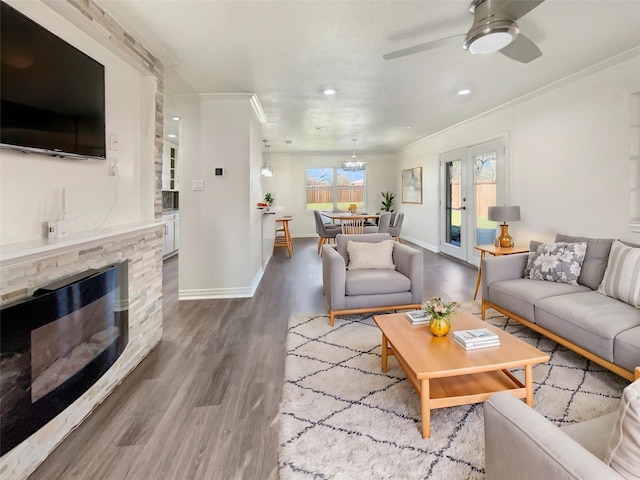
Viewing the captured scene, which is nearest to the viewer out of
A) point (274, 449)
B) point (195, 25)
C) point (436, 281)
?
point (274, 449)

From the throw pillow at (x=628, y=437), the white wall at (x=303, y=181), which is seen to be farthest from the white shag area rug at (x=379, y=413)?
the white wall at (x=303, y=181)

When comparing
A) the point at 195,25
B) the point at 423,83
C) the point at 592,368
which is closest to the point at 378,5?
the point at 195,25

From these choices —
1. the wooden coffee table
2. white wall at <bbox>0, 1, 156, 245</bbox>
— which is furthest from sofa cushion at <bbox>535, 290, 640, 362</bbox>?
white wall at <bbox>0, 1, 156, 245</bbox>

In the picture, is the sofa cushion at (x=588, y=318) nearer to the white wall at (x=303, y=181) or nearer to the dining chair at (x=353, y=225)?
the dining chair at (x=353, y=225)

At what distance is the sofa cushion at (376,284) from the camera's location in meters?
3.02

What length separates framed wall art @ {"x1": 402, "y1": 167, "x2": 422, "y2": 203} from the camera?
751 centimetres

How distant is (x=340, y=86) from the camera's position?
355cm

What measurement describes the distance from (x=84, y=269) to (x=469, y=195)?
5415mm

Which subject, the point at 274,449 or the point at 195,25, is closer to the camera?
the point at 274,449

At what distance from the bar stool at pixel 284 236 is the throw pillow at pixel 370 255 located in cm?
320

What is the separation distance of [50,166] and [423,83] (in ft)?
11.3

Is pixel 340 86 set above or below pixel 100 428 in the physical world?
above

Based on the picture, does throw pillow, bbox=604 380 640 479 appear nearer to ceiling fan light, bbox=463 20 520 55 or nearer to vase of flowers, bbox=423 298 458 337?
vase of flowers, bbox=423 298 458 337

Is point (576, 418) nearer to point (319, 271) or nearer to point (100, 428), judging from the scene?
point (100, 428)
